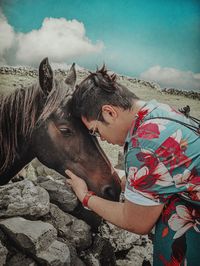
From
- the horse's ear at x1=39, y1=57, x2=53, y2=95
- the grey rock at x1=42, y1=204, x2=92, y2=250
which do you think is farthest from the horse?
the grey rock at x1=42, y1=204, x2=92, y2=250

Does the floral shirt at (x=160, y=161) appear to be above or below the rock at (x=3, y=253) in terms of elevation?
above

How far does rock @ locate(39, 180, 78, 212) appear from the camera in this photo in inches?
58.3

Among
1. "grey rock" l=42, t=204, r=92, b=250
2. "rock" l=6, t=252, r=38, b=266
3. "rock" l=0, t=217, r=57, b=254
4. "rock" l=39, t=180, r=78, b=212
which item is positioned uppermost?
"rock" l=39, t=180, r=78, b=212

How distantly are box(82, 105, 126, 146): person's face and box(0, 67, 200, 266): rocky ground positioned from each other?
503 mm

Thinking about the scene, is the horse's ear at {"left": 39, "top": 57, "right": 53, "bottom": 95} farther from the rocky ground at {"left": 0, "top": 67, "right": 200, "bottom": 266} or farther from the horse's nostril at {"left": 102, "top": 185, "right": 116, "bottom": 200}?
the horse's nostril at {"left": 102, "top": 185, "right": 116, "bottom": 200}

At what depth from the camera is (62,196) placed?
149cm

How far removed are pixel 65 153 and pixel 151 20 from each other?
96 cm

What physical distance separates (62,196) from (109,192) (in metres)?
0.30

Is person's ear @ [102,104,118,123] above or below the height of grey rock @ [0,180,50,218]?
above

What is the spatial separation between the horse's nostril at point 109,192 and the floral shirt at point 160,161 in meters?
0.45

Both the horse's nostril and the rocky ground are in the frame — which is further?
the horse's nostril

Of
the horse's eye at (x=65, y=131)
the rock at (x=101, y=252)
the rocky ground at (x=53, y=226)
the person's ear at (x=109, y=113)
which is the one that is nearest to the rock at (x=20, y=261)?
the rocky ground at (x=53, y=226)

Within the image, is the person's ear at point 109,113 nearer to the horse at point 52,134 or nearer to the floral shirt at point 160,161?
the floral shirt at point 160,161

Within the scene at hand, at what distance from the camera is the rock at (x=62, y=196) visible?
1480 millimetres
